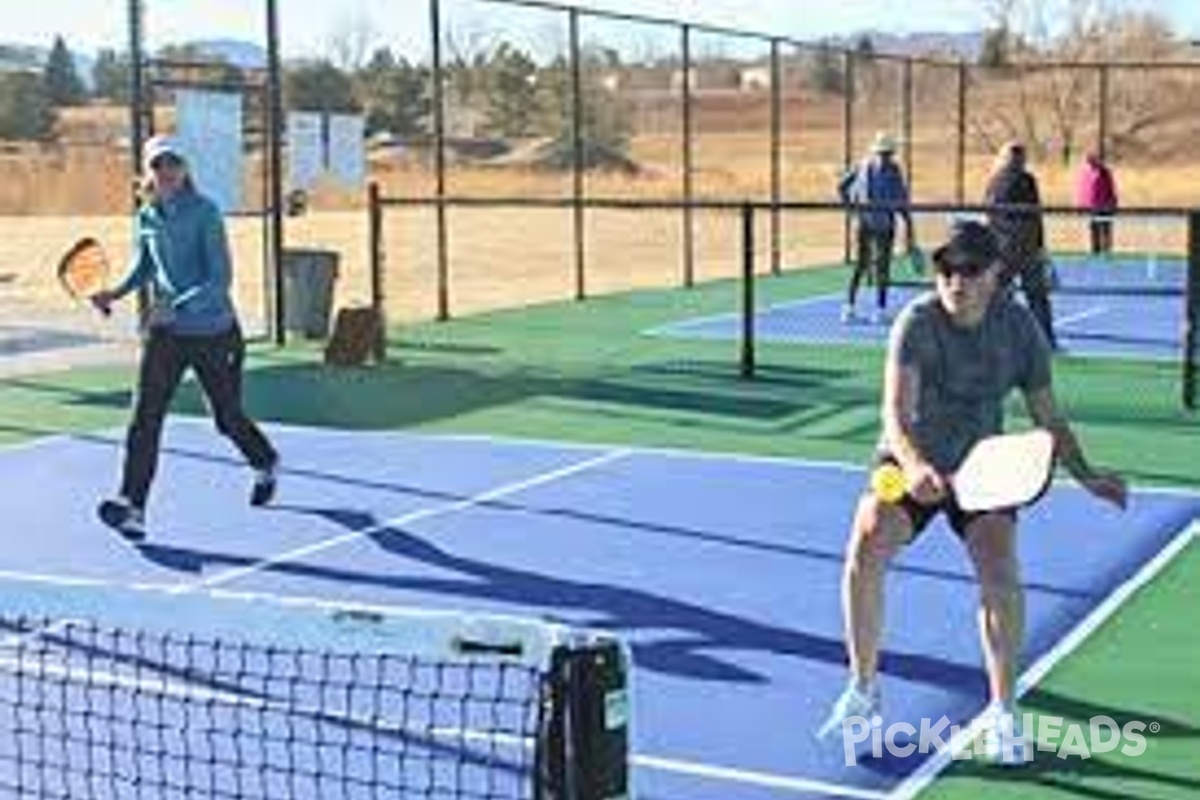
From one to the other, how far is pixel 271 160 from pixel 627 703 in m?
17.2

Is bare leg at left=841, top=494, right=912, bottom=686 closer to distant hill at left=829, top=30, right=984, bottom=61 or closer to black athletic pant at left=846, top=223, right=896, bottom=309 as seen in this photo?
black athletic pant at left=846, top=223, right=896, bottom=309

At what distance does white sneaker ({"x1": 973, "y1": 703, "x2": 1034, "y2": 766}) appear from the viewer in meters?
7.01

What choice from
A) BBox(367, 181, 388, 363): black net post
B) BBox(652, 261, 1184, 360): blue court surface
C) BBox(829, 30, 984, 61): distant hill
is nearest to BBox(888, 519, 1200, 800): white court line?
BBox(652, 261, 1184, 360): blue court surface

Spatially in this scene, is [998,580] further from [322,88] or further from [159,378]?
[322,88]

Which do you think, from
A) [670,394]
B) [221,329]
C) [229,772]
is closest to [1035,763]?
[229,772]

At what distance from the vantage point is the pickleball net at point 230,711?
5039 mm

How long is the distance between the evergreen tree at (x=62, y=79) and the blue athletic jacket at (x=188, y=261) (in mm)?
20980

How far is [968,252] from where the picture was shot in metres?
6.60

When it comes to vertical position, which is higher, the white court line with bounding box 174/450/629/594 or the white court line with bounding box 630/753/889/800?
the white court line with bounding box 174/450/629/594

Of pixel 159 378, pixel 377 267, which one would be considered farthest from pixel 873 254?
pixel 159 378

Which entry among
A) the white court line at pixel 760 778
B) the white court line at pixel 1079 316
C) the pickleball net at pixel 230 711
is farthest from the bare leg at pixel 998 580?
the white court line at pixel 1079 316

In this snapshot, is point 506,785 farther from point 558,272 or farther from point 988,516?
point 558,272

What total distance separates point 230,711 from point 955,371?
8.97 ft

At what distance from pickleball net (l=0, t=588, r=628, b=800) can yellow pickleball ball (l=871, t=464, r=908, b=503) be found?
1149 millimetres
